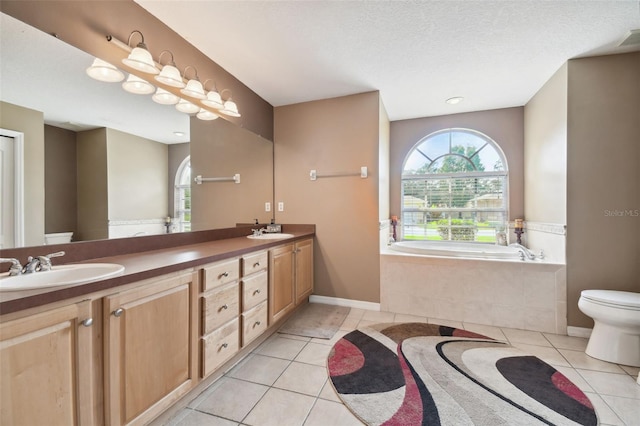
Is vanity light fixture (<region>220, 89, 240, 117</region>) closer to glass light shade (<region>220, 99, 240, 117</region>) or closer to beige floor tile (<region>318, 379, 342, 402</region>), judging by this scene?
glass light shade (<region>220, 99, 240, 117</region>)

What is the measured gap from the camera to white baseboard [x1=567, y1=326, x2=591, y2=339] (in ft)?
7.36

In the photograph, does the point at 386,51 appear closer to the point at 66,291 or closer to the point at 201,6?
the point at 201,6

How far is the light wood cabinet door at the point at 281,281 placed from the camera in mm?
2236

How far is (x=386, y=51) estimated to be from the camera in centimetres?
214

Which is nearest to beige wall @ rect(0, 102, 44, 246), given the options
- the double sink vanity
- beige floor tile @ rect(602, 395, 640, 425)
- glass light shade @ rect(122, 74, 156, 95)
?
the double sink vanity

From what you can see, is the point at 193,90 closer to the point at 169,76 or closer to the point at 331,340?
the point at 169,76

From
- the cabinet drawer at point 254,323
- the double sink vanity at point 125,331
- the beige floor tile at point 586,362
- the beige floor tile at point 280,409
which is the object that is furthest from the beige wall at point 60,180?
the beige floor tile at point 586,362

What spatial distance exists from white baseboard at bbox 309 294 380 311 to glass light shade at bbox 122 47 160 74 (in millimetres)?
2615

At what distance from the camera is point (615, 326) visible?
189 centimetres

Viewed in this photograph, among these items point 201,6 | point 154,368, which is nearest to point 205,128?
point 201,6

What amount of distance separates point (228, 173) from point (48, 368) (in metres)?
2.04

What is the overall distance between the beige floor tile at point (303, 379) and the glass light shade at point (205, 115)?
82.9 inches

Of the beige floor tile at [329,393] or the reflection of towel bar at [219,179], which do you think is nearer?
the beige floor tile at [329,393]

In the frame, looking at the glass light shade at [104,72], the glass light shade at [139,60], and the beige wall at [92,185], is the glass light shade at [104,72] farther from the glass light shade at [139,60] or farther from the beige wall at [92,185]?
the beige wall at [92,185]
